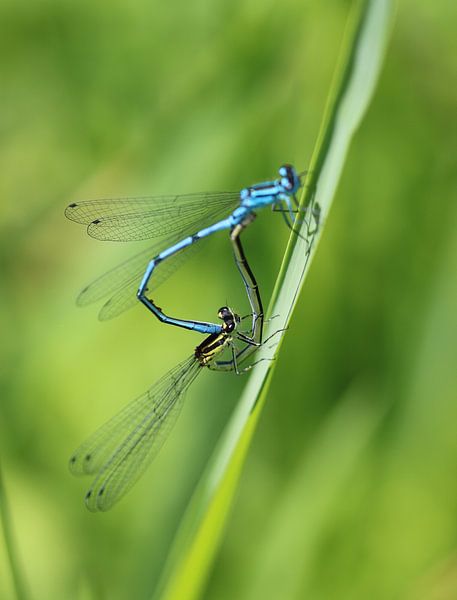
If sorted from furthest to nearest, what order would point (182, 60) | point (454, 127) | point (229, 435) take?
point (182, 60), point (454, 127), point (229, 435)

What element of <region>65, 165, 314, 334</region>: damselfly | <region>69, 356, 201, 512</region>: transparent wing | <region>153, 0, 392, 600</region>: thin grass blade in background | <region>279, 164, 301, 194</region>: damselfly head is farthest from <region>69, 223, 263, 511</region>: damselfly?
<region>153, 0, 392, 600</region>: thin grass blade in background

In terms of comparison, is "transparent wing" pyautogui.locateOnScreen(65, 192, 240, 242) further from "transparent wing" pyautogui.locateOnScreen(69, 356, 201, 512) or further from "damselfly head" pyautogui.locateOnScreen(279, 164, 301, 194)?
"transparent wing" pyautogui.locateOnScreen(69, 356, 201, 512)

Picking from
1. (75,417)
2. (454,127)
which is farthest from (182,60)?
(75,417)

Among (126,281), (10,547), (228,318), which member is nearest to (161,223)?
(126,281)

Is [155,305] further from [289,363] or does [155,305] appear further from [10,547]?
[10,547]

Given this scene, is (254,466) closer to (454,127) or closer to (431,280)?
(431,280)

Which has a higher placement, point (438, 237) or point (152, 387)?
point (438, 237)

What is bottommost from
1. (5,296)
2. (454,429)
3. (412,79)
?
(5,296)

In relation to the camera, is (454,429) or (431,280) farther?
(431,280)
